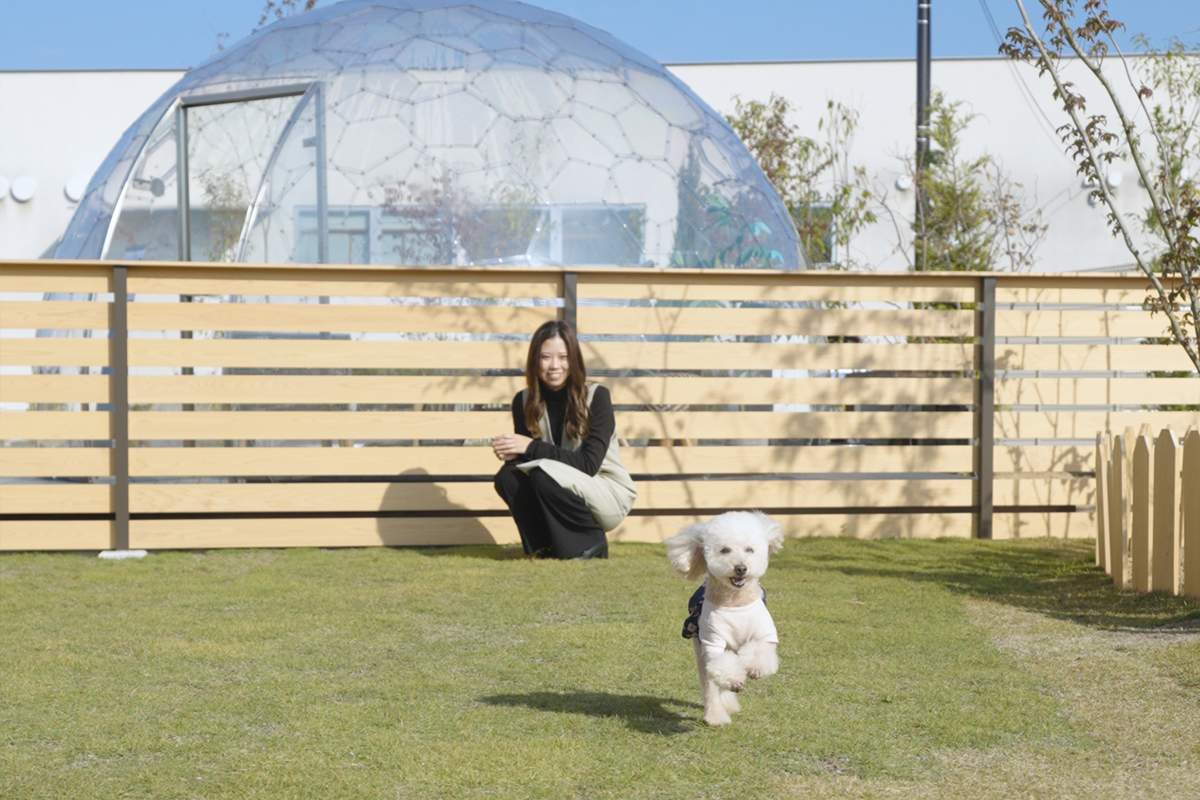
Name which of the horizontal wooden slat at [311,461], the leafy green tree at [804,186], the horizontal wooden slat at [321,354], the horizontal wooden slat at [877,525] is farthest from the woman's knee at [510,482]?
the leafy green tree at [804,186]

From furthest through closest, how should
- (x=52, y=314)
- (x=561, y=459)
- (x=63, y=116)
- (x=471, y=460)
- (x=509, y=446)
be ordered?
(x=63, y=116) < (x=471, y=460) < (x=52, y=314) < (x=561, y=459) < (x=509, y=446)

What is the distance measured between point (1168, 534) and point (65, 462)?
234 inches

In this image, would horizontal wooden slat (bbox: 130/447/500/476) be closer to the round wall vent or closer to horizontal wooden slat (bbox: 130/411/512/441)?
horizontal wooden slat (bbox: 130/411/512/441)

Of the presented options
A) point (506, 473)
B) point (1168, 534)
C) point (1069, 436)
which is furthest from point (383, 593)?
point (1069, 436)

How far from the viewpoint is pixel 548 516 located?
6504 mm

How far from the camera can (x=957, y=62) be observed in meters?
19.3

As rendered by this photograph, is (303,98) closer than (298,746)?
No

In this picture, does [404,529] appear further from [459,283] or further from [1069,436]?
[1069,436]

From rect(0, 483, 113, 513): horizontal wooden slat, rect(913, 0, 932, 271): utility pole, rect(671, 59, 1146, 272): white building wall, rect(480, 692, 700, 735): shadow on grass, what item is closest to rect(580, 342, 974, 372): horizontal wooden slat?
rect(0, 483, 113, 513): horizontal wooden slat

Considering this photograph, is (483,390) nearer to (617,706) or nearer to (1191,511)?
(617,706)

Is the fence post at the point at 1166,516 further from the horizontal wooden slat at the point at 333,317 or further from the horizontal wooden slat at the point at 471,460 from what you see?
the horizontal wooden slat at the point at 333,317

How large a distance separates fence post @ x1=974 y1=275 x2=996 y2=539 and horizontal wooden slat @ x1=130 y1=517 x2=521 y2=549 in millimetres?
3028

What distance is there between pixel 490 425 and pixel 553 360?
1046mm

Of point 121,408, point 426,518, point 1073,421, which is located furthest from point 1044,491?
point 121,408
